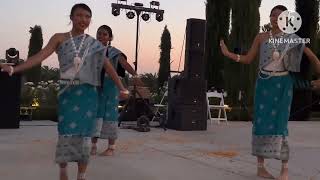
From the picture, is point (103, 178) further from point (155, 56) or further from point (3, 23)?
point (155, 56)

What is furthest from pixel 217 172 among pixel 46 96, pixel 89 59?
pixel 46 96

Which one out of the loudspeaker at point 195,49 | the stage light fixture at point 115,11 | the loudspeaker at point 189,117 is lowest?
the loudspeaker at point 189,117

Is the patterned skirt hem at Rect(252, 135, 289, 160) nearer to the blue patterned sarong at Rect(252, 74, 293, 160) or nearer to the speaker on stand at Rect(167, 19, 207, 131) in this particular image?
the blue patterned sarong at Rect(252, 74, 293, 160)

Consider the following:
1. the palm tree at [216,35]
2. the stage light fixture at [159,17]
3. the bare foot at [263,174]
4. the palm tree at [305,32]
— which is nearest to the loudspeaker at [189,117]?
the bare foot at [263,174]

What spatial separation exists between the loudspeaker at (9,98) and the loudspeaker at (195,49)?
312 cm

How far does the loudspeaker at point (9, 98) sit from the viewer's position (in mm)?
8492

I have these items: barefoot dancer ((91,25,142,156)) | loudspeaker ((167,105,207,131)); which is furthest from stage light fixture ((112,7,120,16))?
barefoot dancer ((91,25,142,156))

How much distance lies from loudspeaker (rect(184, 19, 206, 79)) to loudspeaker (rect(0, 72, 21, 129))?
3.12 m

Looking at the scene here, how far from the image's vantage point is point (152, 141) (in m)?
7.41

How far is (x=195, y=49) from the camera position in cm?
963

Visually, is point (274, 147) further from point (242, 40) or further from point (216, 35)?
point (216, 35)

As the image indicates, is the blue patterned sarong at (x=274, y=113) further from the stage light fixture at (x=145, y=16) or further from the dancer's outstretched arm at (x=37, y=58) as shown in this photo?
the stage light fixture at (x=145, y=16)

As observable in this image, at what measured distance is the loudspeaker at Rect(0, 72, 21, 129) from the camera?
27.9 ft

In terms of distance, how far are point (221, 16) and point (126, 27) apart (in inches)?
255
